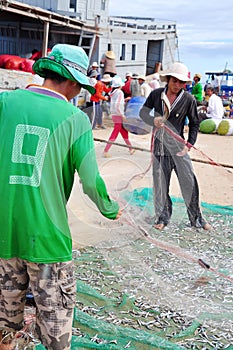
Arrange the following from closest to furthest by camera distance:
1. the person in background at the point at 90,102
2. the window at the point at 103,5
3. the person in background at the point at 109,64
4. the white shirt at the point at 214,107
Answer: the person in background at the point at 90,102 < the white shirt at the point at 214,107 < the person in background at the point at 109,64 < the window at the point at 103,5

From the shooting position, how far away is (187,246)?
179 inches

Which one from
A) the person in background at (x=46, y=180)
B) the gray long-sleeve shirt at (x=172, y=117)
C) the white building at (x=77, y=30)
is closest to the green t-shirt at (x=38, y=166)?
the person in background at (x=46, y=180)

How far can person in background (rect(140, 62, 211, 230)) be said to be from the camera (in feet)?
14.4

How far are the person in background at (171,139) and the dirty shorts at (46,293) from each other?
2163 mm

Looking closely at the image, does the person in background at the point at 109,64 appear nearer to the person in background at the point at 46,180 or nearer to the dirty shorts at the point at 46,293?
the person in background at the point at 46,180

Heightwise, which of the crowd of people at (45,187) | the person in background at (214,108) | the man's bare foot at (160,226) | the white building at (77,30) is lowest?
the man's bare foot at (160,226)

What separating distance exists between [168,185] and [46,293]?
115 inches

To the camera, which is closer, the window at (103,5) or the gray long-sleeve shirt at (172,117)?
the gray long-sleeve shirt at (172,117)

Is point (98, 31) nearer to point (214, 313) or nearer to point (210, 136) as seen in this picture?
point (210, 136)

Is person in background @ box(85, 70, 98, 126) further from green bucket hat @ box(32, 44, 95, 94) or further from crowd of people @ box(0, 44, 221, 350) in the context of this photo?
crowd of people @ box(0, 44, 221, 350)

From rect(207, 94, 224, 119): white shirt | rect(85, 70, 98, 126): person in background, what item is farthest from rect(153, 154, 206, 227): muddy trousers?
rect(207, 94, 224, 119): white shirt

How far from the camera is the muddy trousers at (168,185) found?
429cm

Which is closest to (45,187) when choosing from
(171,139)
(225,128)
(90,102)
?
(171,139)

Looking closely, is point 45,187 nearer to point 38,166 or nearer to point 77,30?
point 38,166
